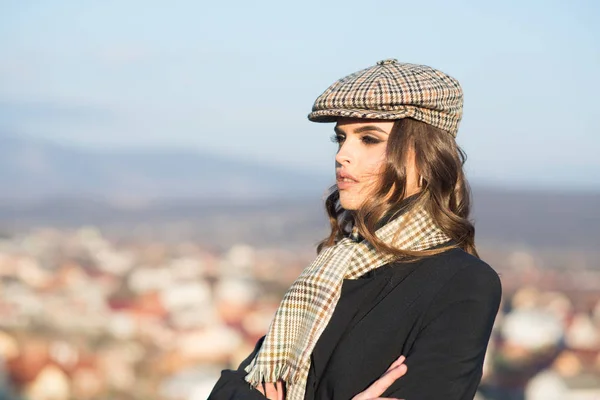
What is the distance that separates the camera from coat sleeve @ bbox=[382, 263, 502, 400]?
5.72ft

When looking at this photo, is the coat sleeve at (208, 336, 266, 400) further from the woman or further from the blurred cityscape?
the blurred cityscape

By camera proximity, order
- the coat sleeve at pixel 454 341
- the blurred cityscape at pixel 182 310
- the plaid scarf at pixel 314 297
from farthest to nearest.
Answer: the blurred cityscape at pixel 182 310
the plaid scarf at pixel 314 297
the coat sleeve at pixel 454 341

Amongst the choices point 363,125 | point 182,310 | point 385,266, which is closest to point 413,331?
point 385,266

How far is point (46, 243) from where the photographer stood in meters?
22.5

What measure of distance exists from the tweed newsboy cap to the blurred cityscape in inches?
416

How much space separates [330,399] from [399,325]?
0.20 metres

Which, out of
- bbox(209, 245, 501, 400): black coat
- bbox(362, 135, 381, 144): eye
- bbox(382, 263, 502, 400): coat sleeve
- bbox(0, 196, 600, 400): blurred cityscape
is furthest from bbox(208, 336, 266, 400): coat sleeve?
bbox(0, 196, 600, 400): blurred cityscape

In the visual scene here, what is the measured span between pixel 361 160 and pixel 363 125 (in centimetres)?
8

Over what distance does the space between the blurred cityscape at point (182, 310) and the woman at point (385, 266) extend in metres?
10.5

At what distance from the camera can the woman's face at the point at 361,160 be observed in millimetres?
1994

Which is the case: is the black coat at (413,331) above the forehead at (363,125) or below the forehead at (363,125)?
below

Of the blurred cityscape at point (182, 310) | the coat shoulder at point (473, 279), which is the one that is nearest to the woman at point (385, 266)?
the coat shoulder at point (473, 279)

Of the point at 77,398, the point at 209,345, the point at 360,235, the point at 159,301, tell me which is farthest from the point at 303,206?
the point at 360,235

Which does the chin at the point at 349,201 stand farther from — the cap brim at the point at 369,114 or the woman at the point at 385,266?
the cap brim at the point at 369,114
